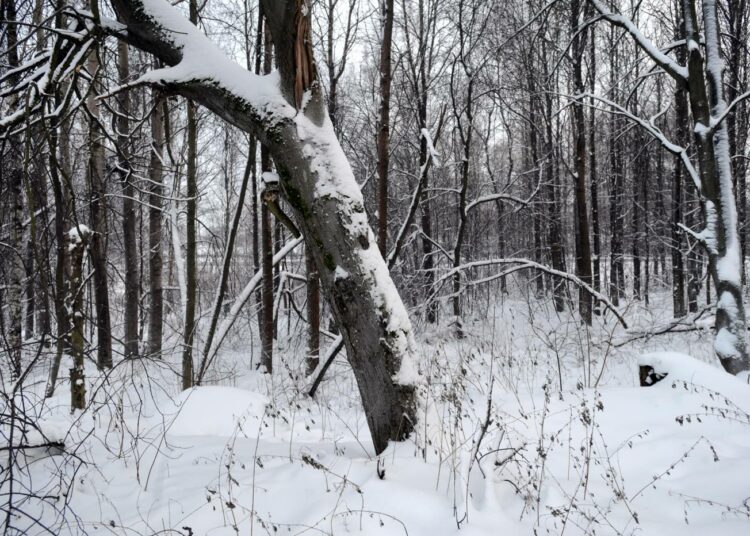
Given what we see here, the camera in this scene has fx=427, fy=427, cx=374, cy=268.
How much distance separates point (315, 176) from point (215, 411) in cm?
250

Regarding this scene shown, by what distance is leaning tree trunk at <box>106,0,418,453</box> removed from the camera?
234 centimetres

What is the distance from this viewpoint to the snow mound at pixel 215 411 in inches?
138

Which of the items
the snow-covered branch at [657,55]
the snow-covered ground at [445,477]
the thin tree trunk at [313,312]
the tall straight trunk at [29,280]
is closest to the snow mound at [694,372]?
the snow-covered ground at [445,477]

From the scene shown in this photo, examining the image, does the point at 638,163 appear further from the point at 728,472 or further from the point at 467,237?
the point at 728,472

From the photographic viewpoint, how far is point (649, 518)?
6.12 ft

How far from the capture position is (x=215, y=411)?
3.76m

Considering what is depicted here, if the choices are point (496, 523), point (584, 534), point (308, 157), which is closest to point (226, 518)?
point (496, 523)

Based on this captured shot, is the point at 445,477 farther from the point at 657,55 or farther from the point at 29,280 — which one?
the point at 657,55

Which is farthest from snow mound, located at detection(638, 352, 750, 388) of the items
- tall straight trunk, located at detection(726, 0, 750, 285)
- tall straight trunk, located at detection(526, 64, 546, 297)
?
tall straight trunk, located at detection(726, 0, 750, 285)

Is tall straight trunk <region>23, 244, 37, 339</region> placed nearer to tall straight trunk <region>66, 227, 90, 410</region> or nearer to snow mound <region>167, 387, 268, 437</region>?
tall straight trunk <region>66, 227, 90, 410</region>

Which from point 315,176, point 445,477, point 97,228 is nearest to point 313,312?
point 97,228

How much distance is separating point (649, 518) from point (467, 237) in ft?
49.2

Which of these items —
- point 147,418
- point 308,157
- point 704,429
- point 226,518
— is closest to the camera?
point 226,518

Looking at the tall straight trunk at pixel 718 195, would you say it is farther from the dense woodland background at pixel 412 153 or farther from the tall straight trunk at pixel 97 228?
the tall straight trunk at pixel 97 228
